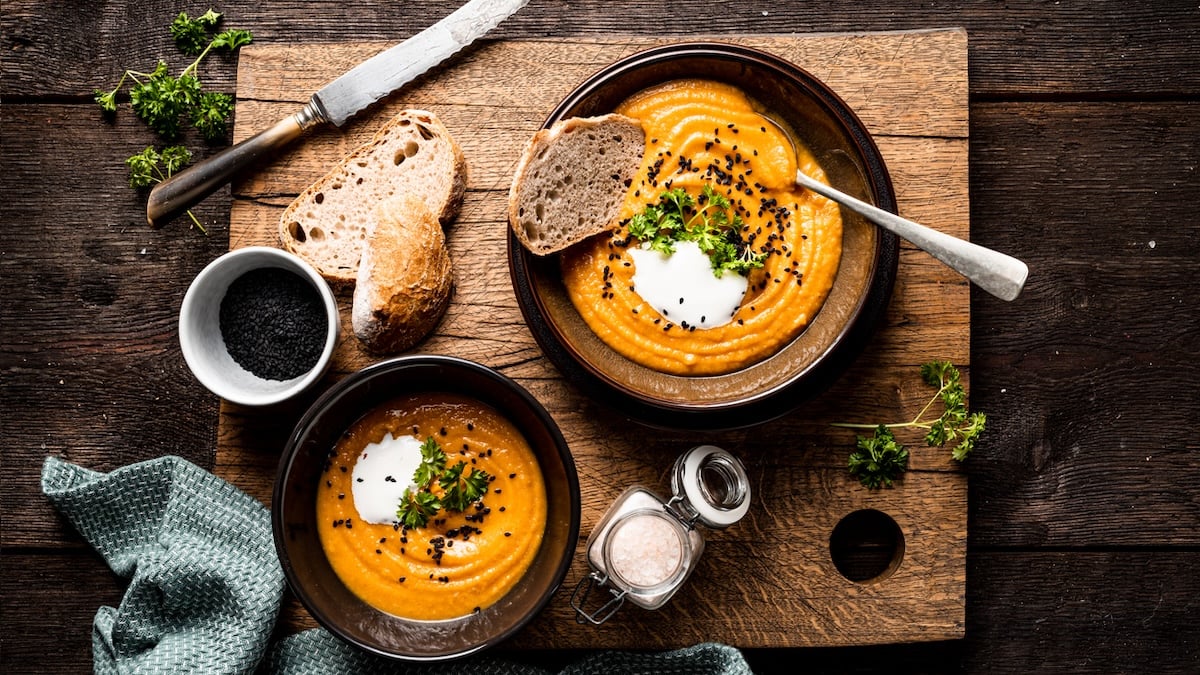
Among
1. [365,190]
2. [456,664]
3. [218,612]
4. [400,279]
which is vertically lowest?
[456,664]

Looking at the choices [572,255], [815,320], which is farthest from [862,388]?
[572,255]

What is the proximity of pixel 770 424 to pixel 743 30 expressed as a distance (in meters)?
1.33

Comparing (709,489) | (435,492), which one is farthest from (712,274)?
(435,492)

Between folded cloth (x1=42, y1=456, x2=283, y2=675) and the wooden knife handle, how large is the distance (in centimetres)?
80

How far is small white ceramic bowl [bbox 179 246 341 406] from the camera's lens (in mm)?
2646

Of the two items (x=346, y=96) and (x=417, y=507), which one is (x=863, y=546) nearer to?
(x=417, y=507)

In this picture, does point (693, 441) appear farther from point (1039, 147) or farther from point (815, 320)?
point (1039, 147)

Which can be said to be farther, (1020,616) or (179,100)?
(1020,616)

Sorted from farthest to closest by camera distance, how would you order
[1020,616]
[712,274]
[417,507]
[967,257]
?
[1020,616] < [712,274] < [417,507] < [967,257]

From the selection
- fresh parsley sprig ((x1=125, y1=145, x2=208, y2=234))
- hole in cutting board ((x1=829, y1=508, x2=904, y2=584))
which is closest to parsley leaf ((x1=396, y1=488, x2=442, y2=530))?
fresh parsley sprig ((x1=125, y1=145, x2=208, y2=234))

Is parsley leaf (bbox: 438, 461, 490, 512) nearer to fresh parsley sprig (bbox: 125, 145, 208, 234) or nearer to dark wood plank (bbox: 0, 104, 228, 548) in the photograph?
dark wood plank (bbox: 0, 104, 228, 548)

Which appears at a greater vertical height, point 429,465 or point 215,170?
point 215,170

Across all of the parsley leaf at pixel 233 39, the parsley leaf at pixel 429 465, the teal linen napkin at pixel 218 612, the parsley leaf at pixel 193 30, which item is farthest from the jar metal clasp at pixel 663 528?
the parsley leaf at pixel 193 30

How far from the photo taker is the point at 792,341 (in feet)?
9.10
